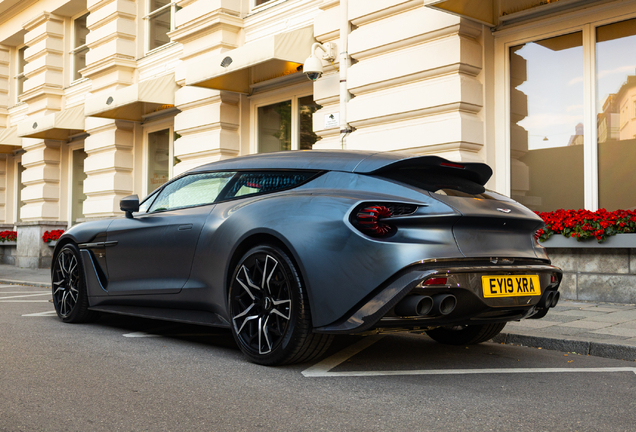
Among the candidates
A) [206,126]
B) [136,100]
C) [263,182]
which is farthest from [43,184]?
[263,182]

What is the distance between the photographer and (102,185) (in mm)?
14633

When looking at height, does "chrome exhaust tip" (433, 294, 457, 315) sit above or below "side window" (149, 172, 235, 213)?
below

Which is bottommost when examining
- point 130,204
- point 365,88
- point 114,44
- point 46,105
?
point 130,204

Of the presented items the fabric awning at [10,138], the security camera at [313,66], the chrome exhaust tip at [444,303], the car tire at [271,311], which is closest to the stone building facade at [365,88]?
the security camera at [313,66]

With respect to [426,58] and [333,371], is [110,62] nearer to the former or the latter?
[426,58]

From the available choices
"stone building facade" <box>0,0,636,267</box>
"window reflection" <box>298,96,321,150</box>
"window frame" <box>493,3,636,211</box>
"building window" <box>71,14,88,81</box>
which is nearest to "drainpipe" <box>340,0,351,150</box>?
Result: "stone building facade" <box>0,0,636,267</box>

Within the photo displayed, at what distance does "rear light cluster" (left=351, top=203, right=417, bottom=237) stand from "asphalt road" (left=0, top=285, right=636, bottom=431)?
2.82 feet

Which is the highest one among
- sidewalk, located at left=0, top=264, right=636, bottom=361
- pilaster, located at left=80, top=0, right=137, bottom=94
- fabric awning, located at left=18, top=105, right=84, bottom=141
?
pilaster, located at left=80, top=0, right=137, bottom=94

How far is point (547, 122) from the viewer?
317 inches

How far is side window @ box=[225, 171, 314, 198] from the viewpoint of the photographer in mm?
4316

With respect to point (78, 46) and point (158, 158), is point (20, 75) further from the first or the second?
point (158, 158)

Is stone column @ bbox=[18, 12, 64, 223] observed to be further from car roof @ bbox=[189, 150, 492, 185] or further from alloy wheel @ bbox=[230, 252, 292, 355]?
alloy wheel @ bbox=[230, 252, 292, 355]

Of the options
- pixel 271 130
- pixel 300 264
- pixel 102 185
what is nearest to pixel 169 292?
pixel 300 264

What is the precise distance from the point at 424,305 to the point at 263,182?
1.53 meters
